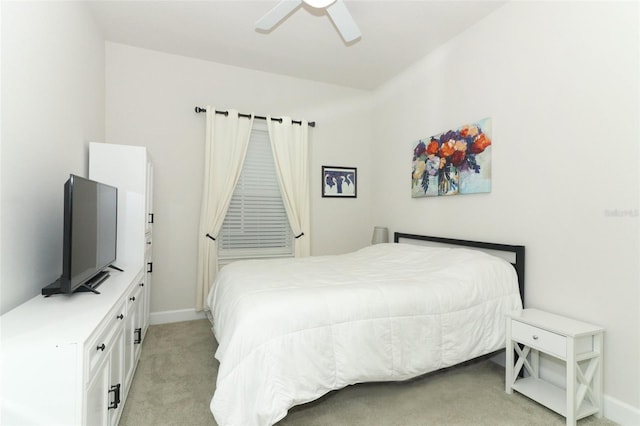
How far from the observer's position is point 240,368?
5.12 feet

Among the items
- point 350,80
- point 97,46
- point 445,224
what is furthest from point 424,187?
point 97,46

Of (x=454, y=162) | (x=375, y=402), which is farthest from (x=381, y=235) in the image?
(x=375, y=402)

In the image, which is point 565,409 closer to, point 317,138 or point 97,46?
point 317,138

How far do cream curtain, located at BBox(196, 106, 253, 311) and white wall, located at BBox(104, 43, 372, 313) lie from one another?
6.0 inches

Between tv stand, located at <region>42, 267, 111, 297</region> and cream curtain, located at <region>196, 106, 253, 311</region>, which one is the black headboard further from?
tv stand, located at <region>42, 267, 111, 297</region>

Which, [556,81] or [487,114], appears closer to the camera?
[556,81]

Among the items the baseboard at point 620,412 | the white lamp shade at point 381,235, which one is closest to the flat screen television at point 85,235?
the white lamp shade at point 381,235

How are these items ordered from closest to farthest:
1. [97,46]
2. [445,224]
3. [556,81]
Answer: [556,81], [97,46], [445,224]

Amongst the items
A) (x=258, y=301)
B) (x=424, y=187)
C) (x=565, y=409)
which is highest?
(x=424, y=187)

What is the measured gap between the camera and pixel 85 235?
177 cm

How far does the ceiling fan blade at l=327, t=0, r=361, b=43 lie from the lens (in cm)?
221

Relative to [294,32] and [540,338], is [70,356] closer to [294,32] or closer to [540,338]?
[540,338]

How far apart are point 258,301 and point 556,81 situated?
246 centimetres

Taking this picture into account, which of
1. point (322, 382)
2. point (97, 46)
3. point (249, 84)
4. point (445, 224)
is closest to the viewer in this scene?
point (322, 382)
